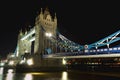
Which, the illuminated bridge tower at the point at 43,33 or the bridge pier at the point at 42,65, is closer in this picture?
the bridge pier at the point at 42,65

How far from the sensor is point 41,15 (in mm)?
58625

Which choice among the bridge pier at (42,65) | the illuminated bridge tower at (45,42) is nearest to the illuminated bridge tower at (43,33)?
the illuminated bridge tower at (45,42)

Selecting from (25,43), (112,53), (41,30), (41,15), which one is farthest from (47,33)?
(112,53)

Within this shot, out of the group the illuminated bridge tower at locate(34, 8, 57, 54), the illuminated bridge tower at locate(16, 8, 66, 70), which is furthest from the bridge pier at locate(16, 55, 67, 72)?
the illuminated bridge tower at locate(34, 8, 57, 54)

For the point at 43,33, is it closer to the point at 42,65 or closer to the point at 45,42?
the point at 45,42

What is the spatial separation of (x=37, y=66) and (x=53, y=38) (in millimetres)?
11006

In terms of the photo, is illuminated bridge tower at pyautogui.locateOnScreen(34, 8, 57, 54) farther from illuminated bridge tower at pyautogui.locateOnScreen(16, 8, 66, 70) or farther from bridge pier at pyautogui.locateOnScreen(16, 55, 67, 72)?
bridge pier at pyautogui.locateOnScreen(16, 55, 67, 72)

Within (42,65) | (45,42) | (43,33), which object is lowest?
(42,65)

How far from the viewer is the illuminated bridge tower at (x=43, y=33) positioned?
55.4 m

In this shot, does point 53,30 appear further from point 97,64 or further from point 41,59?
point 97,64

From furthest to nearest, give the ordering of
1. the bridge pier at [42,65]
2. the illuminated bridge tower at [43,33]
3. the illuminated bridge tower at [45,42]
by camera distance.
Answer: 1. the illuminated bridge tower at [43,33]
2. the illuminated bridge tower at [45,42]
3. the bridge pier at [42,65]

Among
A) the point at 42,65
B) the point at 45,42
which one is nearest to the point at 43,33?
the point at 45,42

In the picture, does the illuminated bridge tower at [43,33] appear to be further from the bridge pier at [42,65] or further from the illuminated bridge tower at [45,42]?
the bridge pier at [42,65]

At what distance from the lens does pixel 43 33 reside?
57.4 metres
